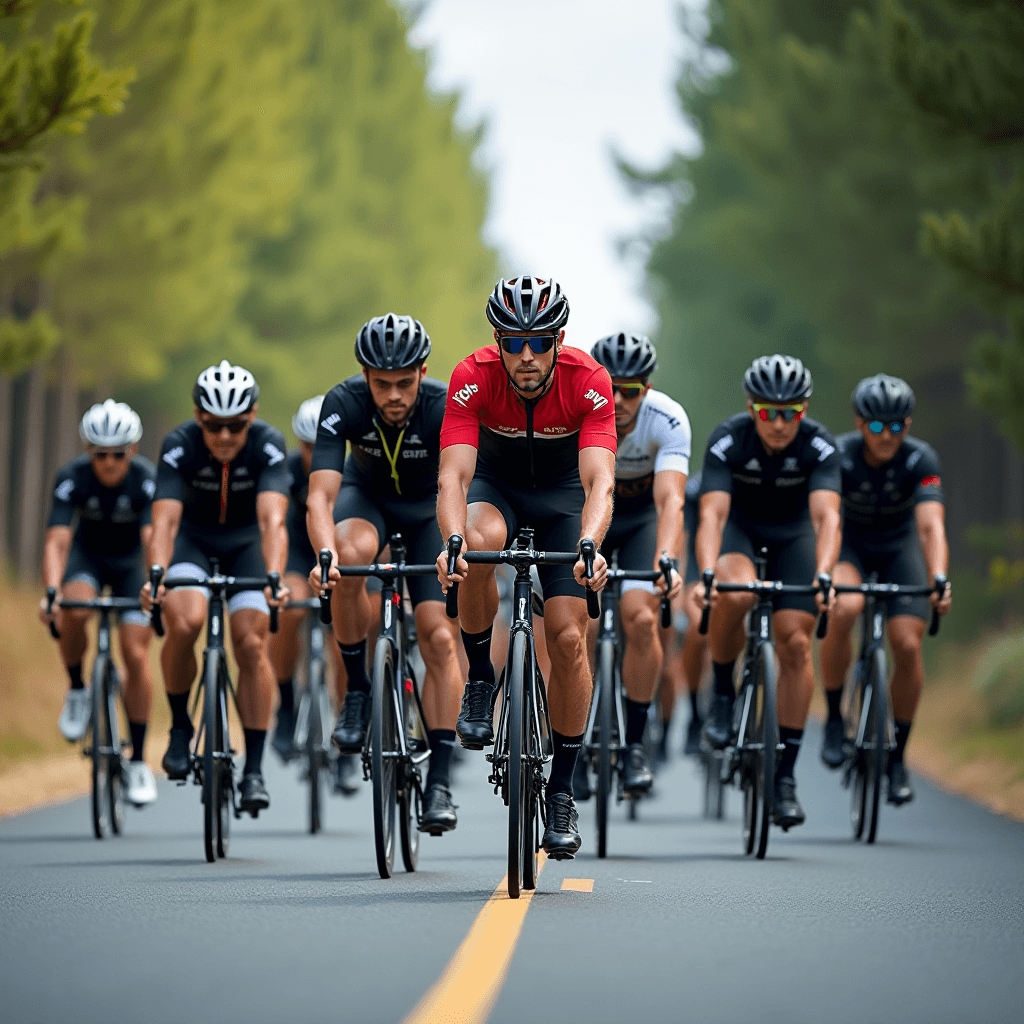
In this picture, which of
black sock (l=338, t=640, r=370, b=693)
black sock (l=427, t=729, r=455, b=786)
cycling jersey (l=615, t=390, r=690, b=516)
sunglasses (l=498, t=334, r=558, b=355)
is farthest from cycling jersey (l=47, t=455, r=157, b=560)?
sunglasses (l=498, t=334, r=558, b=355)

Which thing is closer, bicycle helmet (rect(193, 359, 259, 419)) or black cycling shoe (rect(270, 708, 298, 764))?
bicycle helmet (rect(193, 359, 259, 419))

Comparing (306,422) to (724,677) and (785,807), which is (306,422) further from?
(785,807)

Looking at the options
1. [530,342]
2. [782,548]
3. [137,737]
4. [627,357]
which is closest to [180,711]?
[137,737]

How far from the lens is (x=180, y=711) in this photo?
1052 centimetres

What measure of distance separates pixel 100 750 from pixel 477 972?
5615 millimetres

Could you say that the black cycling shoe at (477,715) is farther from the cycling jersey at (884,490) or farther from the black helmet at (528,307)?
the cycling jersey at (884,490)

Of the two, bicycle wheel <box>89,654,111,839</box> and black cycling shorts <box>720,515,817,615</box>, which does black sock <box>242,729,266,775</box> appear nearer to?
bicycle wheel <box>89,654,111,839</box>

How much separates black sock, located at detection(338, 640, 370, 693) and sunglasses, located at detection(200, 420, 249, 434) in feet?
5.71

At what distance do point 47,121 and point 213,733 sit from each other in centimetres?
491

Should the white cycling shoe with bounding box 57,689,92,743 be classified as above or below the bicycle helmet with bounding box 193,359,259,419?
below

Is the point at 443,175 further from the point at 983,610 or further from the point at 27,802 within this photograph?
the point at 27,802

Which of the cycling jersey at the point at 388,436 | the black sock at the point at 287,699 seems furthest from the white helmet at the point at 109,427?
the cycling jersey at the point at 388,436

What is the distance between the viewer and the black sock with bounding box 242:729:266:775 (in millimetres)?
10461

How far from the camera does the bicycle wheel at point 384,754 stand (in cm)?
852
